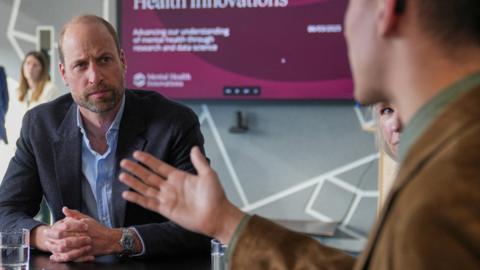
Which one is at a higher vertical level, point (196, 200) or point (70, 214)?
point (196, 200)

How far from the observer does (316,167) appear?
180 inches

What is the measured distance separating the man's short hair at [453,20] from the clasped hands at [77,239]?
128 centimetres

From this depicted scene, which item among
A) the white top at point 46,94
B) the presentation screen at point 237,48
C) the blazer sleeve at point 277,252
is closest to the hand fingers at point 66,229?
the blazer sleeve at point 277,252

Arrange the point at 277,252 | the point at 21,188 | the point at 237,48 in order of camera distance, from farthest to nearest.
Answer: the point at 237,48
the point at 21,188
the point at 277,252

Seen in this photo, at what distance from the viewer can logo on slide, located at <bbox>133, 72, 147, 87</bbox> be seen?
185 inches

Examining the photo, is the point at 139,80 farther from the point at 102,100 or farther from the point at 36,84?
the point at 102,100

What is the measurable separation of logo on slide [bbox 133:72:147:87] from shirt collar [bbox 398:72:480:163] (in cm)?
396

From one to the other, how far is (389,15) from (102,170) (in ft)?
5.28

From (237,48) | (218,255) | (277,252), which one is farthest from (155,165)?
(237,48)

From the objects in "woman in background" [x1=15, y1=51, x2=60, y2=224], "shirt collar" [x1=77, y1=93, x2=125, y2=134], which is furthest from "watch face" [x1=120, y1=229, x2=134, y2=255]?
"woman in background" [x1=15, y1=51, x2=60, y2=224]

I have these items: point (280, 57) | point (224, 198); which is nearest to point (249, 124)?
point (280, 57)

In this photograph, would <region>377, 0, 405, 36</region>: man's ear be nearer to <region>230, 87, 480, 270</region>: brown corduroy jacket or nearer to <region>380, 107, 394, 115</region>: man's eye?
<region>230, 87, 480, 270</region>: brown corduroy jacket

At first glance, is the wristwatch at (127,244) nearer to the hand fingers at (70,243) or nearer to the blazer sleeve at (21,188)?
A: the hand fingers at (70,243)

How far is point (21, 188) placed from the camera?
2238 mm
